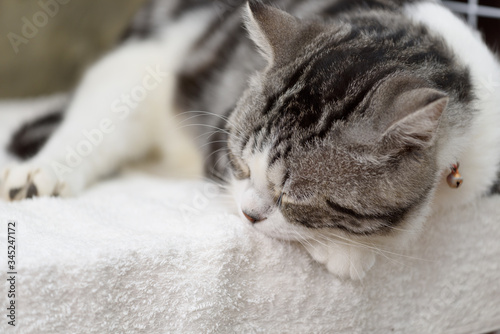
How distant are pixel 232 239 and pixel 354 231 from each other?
232 mm

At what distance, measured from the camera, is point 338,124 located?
853 millimetres

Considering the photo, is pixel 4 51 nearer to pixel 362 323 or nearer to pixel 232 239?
pixel 232 239

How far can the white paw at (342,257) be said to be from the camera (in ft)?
3.02

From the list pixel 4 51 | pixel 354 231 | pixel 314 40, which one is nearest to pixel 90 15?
pixel 4 51

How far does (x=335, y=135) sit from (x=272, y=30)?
0.92ft

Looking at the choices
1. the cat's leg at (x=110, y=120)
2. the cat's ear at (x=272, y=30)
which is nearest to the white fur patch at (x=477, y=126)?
the cat's ear at (x=272, y=30)

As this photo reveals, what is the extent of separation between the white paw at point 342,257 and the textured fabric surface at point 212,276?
0.03m

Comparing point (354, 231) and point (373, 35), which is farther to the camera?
point (373, 35)

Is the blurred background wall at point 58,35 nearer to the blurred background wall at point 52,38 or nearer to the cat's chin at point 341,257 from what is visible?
the blurred background wall at point 52,38

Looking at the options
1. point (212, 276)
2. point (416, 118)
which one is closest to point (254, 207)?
point (212, 276)

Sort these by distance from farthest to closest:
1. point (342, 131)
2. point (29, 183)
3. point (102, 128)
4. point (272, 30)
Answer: point (102, 128)
point (29, 183)
point (272, 30)
point (342, 131)

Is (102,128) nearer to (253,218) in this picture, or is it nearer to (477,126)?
(253,218)

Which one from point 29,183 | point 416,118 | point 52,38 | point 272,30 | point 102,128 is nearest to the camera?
point 416,118

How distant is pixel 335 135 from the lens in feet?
2.79
